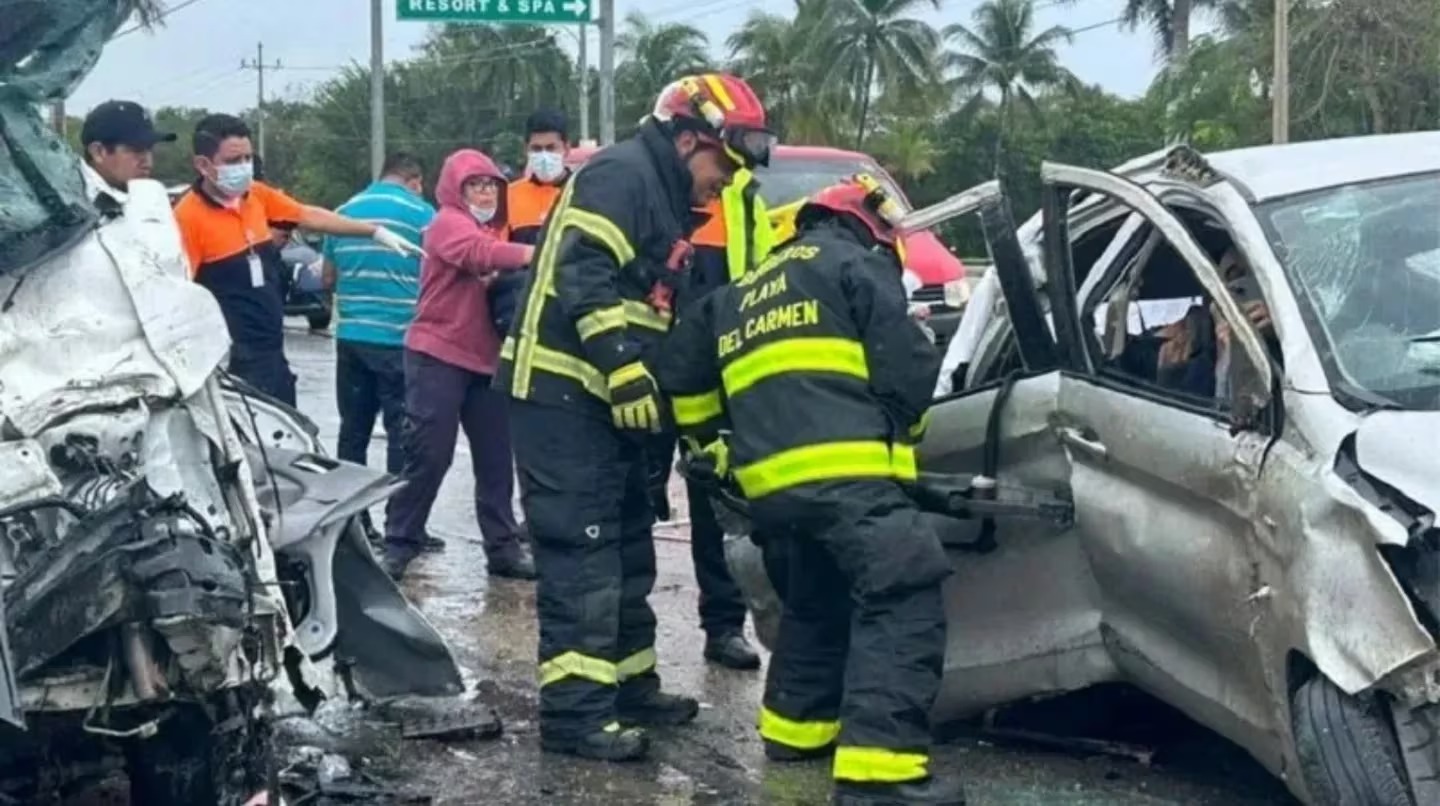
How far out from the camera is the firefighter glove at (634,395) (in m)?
5.31

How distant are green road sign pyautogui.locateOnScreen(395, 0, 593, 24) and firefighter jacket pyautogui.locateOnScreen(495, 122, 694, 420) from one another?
12.5 meters

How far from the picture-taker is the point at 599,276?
5410mm

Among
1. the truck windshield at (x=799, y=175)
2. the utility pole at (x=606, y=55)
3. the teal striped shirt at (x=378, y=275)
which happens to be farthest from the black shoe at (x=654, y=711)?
the utility pole at (x=606, y=55)

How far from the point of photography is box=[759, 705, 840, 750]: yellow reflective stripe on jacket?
17.9 feet

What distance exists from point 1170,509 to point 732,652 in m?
2.38

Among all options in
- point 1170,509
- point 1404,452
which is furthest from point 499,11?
point 1404,452

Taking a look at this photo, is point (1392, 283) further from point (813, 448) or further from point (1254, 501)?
point (813, 448)

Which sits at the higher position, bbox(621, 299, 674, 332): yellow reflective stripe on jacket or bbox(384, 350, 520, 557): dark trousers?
bbox(621, 299, 674, 332): yellow reflective stripe on jacket

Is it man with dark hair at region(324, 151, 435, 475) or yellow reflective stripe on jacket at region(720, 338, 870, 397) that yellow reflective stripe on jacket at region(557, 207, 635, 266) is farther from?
man with dark hair at region(324, 151, 435, 475)

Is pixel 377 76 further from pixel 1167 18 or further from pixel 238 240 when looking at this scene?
pixel 1167 18

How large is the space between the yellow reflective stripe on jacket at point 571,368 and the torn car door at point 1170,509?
122cm

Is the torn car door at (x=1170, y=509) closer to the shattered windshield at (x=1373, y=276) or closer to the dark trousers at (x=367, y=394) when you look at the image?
the shattered windshield at (x=1373, y=276)

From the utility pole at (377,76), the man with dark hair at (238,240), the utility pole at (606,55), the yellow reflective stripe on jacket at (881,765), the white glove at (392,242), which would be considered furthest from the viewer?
the utility pole at (377,76)

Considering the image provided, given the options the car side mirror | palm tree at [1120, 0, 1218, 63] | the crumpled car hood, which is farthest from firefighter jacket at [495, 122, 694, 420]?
palm tree at [1120, 0, 1218, 63]
